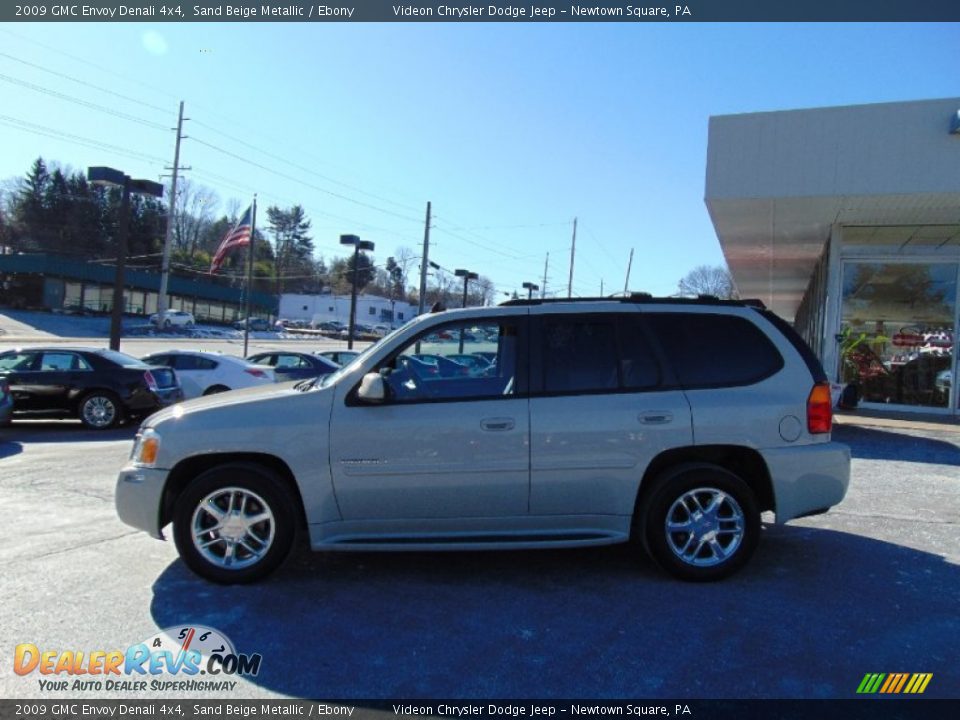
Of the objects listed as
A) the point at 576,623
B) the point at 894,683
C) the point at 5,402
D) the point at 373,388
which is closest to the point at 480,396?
the point at 373,388

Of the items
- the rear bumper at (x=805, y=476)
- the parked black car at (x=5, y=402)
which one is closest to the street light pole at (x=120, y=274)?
the parked black car at (x=5, y=402)

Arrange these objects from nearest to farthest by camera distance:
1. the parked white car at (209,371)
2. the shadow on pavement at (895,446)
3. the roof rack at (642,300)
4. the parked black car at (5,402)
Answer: the roof rack at (642,300)
the shadow on pavement at (895,446)
the parked black car at (5,402)
the parked white car at (209,371)

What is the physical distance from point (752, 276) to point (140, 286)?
204 feet

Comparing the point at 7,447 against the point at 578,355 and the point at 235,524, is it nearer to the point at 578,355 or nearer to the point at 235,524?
the point at 235,524

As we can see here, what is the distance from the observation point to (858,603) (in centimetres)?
410

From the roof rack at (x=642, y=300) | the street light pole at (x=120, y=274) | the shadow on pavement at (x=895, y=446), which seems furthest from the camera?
the street light pole at (x=120, y=274)

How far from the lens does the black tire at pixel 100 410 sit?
37.5 ft

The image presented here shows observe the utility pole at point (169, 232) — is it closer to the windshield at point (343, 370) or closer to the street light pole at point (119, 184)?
the street light pole at point (119, 184)

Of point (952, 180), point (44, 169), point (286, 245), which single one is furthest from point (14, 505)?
point (286, 245)

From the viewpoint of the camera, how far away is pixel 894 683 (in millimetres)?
3201

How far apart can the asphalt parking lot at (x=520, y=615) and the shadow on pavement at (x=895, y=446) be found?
4.08 meters

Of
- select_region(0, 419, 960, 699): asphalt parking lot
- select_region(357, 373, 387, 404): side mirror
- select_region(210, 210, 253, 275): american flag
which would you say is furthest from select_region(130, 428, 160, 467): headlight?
select_region(210, 210, 253, 275): american flag

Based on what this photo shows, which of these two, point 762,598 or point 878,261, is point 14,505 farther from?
point 878,261

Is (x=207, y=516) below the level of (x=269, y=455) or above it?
below
